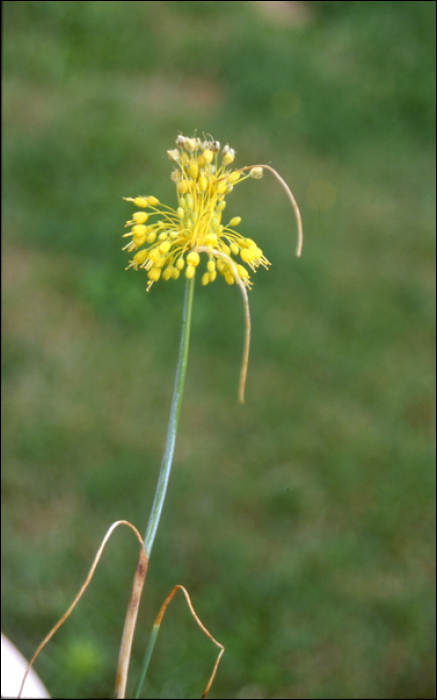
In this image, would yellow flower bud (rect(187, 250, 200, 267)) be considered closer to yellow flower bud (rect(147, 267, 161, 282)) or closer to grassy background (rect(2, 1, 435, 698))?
yellow flower bud (rect(147, 267, 161, 282))

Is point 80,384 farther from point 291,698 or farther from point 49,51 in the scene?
point 49,51

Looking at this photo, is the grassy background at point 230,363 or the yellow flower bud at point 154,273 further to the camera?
the grassy background at point 230,363

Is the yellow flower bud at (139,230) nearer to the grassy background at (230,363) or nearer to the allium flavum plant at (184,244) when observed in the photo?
the allium flavum plant at (184,244)

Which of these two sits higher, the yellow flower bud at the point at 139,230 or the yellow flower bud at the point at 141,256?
the yellow flower bud at the point at 139,230

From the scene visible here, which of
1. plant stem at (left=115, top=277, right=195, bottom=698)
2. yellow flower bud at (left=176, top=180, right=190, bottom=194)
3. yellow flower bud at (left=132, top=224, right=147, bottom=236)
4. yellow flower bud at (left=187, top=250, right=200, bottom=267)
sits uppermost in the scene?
yellow flower bud at (left=176, top=180, right=190, bottom=194)

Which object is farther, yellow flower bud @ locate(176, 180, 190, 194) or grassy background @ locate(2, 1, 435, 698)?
grassy background @ locate(2, 1, 435, 698)

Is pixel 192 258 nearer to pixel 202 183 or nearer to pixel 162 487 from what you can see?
pixel 202 183

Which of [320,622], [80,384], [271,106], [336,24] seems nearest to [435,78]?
[336,24]

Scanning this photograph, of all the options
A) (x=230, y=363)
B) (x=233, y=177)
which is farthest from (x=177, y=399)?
(x=230, y=363)

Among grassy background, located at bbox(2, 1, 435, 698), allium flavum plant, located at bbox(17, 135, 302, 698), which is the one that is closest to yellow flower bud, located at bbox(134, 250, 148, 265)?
allium flavum plant, located at bbox(17, 135, 302, 698)

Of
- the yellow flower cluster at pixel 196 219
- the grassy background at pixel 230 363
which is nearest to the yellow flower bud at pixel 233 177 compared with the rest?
the yellow flower cluster at pixel 196 219
